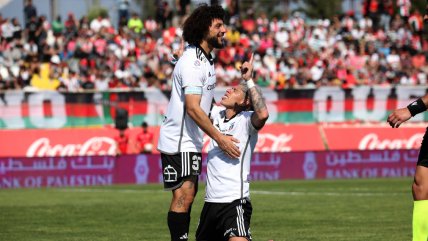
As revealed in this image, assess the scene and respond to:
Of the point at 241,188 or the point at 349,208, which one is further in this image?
the point at 349,208

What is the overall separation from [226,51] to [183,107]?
965 inches

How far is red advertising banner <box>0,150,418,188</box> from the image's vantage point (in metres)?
25.7

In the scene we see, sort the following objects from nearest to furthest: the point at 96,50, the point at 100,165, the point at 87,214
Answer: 1. the point at 87,214
2. the point at 100,165
3. the point at 96,50

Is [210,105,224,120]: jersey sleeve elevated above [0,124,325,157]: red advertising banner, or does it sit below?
above

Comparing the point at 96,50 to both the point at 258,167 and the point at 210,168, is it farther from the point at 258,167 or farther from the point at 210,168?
the point at 210,168

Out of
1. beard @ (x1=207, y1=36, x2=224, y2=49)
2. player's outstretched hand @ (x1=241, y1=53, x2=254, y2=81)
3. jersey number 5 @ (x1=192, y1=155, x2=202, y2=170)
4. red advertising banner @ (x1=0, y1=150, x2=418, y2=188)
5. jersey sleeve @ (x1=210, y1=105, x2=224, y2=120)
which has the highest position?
beard @ (x1=207, y1=36, x2=224, y2=49)

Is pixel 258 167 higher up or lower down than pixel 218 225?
lower down

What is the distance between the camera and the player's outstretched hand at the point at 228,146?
911 centimetres

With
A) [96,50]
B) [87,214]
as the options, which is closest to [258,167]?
[96,50]

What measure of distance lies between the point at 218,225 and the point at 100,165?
1710 centimetres

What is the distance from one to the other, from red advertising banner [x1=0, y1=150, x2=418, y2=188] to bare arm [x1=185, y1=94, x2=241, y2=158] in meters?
16.6

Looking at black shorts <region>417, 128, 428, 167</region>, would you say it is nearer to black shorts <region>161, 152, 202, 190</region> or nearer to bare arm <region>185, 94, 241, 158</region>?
bare arm <region>185, 94, 241, 158</region>

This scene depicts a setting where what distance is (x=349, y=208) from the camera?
1786 cm

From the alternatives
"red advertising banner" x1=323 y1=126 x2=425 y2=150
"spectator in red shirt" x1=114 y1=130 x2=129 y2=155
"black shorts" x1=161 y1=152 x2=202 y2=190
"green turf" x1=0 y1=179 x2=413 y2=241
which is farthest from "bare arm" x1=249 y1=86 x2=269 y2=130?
"red advertising banner" x1=323 y1=126 x2=425 y2=150
